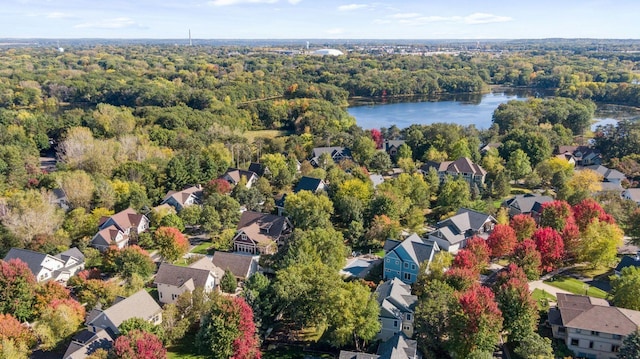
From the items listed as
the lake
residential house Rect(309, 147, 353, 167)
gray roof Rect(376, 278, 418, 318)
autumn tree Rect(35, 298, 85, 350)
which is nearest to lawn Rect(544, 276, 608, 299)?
gray roof Rect(376, 278, 418, 318)

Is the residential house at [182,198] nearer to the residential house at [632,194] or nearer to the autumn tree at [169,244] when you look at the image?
the autumn tree at [169,244]

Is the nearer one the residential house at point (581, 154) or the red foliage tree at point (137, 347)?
the red foliage tree at point (137, 347)

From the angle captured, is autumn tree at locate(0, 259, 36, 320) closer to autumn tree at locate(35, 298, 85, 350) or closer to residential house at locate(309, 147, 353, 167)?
autumn tree at locate(35, 298, 85, 350)

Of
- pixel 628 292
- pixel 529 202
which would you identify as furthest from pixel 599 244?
pixel 529 202

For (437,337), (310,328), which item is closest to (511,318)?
(437,337)

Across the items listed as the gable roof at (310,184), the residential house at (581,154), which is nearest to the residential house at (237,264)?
the gable roof at (310,184)

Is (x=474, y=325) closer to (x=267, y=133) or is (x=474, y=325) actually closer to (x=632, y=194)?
(x=632, y=194)
